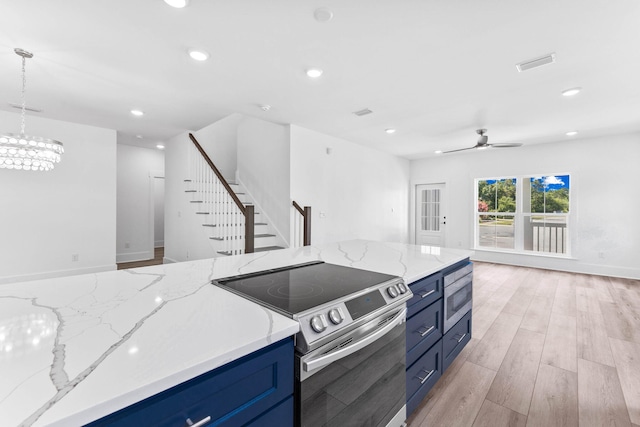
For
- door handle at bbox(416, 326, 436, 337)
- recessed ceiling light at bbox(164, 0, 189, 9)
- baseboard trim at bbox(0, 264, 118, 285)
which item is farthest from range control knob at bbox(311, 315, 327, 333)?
baseboard trim at bbox(0, 264, 118, 285)

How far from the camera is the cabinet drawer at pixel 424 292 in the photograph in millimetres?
1554

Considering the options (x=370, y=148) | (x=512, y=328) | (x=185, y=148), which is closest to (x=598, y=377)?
(x=512, y=328)

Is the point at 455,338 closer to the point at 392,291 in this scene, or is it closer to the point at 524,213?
the point at 392,291

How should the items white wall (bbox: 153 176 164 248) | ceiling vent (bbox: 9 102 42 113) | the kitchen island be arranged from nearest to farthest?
the kitchen island → ceiling vent (bbox: 9 102 42 113) → white wall (bbox: 153 176 164 248)

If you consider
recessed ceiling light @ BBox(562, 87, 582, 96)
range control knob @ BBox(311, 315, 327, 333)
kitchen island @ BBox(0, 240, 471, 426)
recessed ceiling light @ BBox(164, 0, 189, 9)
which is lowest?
range control knob @ BBox(311, 315, 327, 333)

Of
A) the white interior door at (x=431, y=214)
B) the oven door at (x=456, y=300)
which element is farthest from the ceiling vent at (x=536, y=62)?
the white interior door at (x=431, y=214)

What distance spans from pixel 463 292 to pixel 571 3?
208 centimetres

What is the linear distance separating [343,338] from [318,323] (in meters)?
0.14

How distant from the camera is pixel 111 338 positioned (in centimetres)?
78

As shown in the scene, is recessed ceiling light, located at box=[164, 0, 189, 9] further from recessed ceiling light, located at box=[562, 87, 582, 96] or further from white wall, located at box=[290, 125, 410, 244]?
recessed ceiling light, located at box=[562, 87, 582, 96]

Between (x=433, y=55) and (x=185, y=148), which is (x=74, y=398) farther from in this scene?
(x=185, y=148)

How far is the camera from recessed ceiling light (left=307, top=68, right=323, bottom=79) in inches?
108

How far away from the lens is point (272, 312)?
0.99 metres

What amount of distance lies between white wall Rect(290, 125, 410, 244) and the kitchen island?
3.33 m
